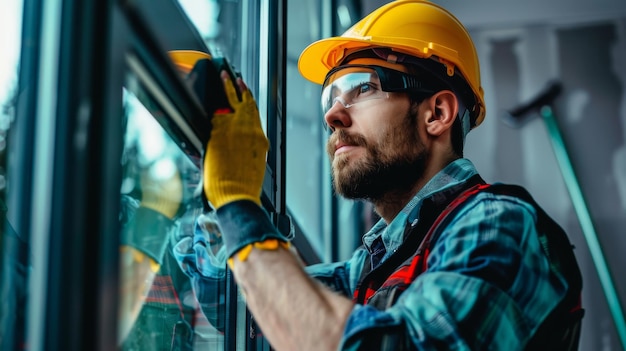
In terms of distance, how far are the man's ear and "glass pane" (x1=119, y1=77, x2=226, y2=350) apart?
0.58 metres

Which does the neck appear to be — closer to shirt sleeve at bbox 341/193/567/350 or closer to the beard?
the beard

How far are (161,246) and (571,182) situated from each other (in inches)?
131

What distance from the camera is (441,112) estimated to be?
61.2 inches

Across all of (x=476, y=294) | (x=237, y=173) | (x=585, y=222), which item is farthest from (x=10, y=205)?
(x=585, y=222)

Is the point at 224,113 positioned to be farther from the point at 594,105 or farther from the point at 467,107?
the point at 594,105

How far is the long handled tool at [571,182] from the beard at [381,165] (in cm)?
274

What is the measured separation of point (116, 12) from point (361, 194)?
2.73 ft

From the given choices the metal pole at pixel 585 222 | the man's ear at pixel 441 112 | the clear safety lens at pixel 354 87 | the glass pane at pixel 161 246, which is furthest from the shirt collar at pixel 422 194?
the metal pole at pixel 585 222

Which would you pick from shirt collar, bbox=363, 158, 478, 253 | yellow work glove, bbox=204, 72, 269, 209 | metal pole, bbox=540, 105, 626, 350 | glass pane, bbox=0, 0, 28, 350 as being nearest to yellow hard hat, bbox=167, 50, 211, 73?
yellow work glove, bbox=204, 72, 269, 209

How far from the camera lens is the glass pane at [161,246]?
0.92m

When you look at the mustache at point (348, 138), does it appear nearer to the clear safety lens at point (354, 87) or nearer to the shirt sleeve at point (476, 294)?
the clear safety lens at point (354, 87)

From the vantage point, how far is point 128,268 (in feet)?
2.82

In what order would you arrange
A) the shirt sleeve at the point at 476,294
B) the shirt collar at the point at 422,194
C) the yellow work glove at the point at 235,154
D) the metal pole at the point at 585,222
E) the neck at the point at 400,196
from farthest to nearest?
the metal pole at the point at 585,222
the neck at the point at 400,196
the shirt collar at the point at 422,194
the yellow work glove at the point at 235,154
the shirt sleeve at the point at 476,294

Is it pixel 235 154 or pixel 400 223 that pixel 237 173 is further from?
pixel 400 223
